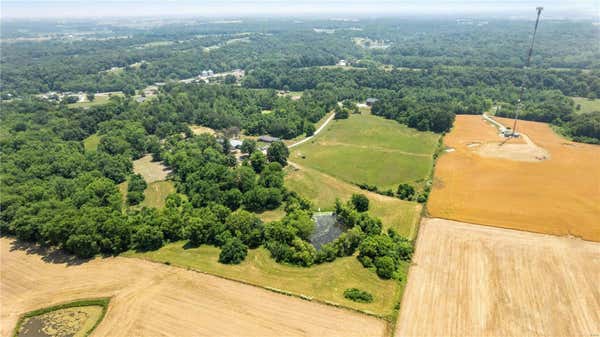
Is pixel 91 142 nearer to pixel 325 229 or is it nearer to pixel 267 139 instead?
pixel 267 139

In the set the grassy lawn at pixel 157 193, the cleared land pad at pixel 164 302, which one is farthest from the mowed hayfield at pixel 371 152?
the cleared land pad at pixel 164 302

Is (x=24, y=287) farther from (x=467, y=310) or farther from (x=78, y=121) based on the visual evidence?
(x=78, y=121)

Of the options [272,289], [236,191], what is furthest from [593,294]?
[236,191]

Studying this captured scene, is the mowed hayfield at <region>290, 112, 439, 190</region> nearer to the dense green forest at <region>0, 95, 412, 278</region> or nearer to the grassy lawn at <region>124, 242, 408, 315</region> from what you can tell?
the dense green forest at <region>0, 95, 412, 278</region>

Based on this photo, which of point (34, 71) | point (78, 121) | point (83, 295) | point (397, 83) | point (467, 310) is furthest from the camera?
point (34, 71)

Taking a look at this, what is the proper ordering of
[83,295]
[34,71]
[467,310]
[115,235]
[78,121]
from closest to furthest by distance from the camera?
[467,310] → [83,295] → [115,235] → [78,121] → [34,71]

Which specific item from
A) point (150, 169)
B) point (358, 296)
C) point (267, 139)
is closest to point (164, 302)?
point (358, 296)

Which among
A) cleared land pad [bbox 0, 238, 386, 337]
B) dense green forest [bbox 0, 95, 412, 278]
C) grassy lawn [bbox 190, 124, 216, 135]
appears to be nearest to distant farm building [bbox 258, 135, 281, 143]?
dense green forest [bbox 0, 95, 412, 278]

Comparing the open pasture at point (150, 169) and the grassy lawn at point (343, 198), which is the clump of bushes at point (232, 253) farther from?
the open pasture at point (150, 169)
